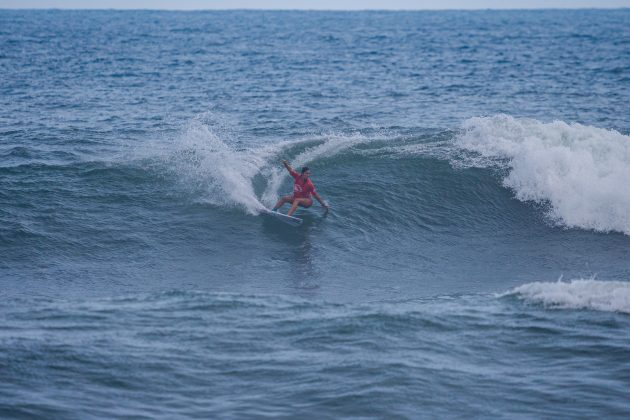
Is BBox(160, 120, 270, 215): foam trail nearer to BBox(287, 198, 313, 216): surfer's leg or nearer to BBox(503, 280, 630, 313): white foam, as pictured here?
BBox(287, 198, 313, 216): surfer's leg

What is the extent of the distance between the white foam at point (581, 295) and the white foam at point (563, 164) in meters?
5.43

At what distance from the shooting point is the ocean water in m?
9.12

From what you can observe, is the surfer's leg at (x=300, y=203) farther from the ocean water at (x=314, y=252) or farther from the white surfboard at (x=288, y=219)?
the ocean water at (x=314, y=252)

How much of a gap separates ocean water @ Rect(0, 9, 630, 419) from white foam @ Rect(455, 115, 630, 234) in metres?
0.07

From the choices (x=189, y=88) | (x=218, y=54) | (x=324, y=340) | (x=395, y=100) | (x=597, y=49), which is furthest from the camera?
(x=597, y=49)

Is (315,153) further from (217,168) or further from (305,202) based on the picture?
(305,202)

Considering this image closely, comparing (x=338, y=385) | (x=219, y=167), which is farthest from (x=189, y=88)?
(x=338, y=385)

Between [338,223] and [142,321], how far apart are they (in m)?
7.15

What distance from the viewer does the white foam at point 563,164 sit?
1775 cm

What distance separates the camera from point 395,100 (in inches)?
1188

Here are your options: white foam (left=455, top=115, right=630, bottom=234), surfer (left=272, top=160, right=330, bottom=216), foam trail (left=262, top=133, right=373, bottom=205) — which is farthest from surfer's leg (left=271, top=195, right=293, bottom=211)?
white foam (left=455, top=115, right=630, bottom=234)

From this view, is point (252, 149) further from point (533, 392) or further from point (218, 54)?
point (218, 54)

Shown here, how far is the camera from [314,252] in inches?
612

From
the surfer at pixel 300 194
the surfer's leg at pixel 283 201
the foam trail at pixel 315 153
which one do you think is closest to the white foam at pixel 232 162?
the foam trail at pixel 315 153
